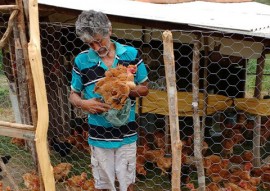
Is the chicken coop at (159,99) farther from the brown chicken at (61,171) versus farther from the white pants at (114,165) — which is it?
the white pants at (114,165)

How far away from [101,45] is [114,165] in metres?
0.94

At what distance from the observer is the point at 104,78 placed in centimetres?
285

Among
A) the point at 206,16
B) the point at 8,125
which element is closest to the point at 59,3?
the point at 206,16

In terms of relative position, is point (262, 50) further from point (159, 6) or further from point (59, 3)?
point (59, 3)

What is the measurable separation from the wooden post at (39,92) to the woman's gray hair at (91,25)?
12.2 inches

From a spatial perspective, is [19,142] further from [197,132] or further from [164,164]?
[197,132]

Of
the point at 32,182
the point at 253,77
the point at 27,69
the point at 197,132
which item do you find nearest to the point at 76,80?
the point at 27,69

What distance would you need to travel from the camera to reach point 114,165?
127 inches

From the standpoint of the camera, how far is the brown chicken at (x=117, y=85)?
279 cm

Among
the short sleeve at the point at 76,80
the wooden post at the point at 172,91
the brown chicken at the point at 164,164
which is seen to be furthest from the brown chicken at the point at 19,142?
the wooden post at the point at 172,91

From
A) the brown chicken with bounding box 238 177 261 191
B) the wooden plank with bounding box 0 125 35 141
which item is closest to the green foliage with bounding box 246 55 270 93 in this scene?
the brown chicken with bounding box 238 177 261 191

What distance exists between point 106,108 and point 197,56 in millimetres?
1299

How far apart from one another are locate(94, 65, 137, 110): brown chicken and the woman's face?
0.21 metres

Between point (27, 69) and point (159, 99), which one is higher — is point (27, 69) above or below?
above
